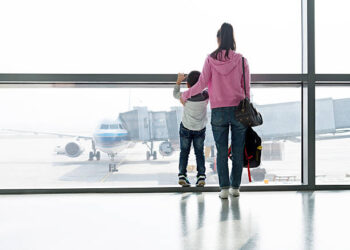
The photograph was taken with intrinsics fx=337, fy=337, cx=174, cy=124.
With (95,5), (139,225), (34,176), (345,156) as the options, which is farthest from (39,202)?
(345,156)

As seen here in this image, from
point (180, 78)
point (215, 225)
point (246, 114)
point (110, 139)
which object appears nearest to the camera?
point (215, 225)

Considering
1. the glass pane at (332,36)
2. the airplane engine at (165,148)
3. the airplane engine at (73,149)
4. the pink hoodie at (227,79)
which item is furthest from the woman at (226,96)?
the airplane engine at (73,149)

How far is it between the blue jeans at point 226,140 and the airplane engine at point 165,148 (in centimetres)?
54

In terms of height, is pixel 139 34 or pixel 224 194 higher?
pixel 139 34

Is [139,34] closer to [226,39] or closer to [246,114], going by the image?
[226,39]

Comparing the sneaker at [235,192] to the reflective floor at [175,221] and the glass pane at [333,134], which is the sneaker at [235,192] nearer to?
the reflective floor at [175,221]

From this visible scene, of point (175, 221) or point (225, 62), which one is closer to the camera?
point (175, 221)

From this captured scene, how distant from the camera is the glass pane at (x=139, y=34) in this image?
2.74 metres

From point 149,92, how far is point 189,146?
551mm

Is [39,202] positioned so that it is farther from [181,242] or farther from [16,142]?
[181,242]

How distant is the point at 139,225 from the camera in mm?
1696

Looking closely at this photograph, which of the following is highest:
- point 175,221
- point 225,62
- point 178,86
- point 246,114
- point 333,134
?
point 225,62

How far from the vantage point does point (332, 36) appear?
110 inches

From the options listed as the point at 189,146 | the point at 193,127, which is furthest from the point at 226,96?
the point at 189,146
